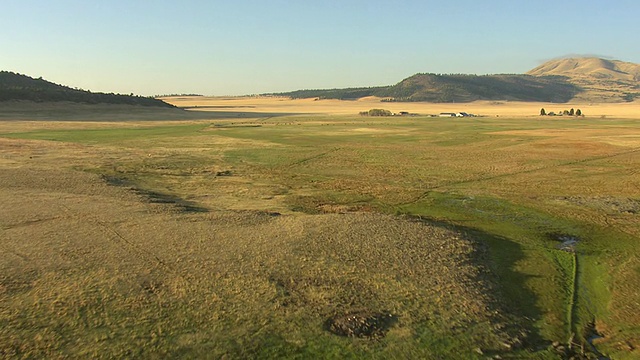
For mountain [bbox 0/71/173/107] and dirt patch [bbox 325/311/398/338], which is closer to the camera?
dirt patch [bbox 325/311/398/338]

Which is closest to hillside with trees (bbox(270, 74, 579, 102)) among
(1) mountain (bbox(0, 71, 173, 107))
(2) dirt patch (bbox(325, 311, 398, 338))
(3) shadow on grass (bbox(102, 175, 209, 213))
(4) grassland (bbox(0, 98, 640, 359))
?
A: (1) mountain (bbox(0, 71, 173, 107))

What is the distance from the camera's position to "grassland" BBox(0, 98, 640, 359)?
291 inches

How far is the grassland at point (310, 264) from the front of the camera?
7.38 m

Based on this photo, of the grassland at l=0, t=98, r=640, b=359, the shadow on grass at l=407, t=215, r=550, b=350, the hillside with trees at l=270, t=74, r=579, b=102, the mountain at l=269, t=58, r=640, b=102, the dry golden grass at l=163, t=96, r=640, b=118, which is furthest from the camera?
the mountain at l=269, t=58, r=640, b=102

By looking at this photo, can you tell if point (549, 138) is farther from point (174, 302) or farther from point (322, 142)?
point (174, 302)

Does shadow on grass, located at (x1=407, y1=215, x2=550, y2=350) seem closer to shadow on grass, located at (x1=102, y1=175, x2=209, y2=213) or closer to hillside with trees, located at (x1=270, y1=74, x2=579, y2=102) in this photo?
shadow on grass, located at (x1=102, y1=175, x2=209, y2=213)

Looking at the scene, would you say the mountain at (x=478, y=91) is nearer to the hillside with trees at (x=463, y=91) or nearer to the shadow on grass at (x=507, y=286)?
the hillside with trees at (x=463, y=91)

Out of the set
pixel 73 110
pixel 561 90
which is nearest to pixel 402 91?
pixel 561 90

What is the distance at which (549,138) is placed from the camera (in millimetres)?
38062

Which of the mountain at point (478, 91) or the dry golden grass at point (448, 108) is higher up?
the mountain at point (478, 91)

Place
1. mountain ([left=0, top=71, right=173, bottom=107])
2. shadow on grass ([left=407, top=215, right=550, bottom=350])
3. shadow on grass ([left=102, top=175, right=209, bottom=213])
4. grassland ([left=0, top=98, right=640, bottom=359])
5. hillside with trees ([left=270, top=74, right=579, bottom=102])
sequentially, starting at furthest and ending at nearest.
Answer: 1. hillside with trees ([left=270, top=74, right=579, bottom=102])
2. mountain ([left=0, top=71, right=173, bottom=107])
3. shadow on grass ([left=102, top=175, right=209, bottom=213])
4. shadow on grass ([left=407, top=215, right=550, bottom=350])
5. grassland ([left=0, top=98, right=640, bottom=359])

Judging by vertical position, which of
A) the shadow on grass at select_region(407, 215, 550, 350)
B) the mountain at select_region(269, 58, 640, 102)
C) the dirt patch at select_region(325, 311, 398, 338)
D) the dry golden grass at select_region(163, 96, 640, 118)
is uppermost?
the mountain at select_region(269, 58, 640, 102)

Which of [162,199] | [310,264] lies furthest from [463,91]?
Answer: [310,264]

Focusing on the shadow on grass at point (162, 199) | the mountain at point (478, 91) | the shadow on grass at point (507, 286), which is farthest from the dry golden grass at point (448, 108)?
the shadow on grass at point (507, 286)
